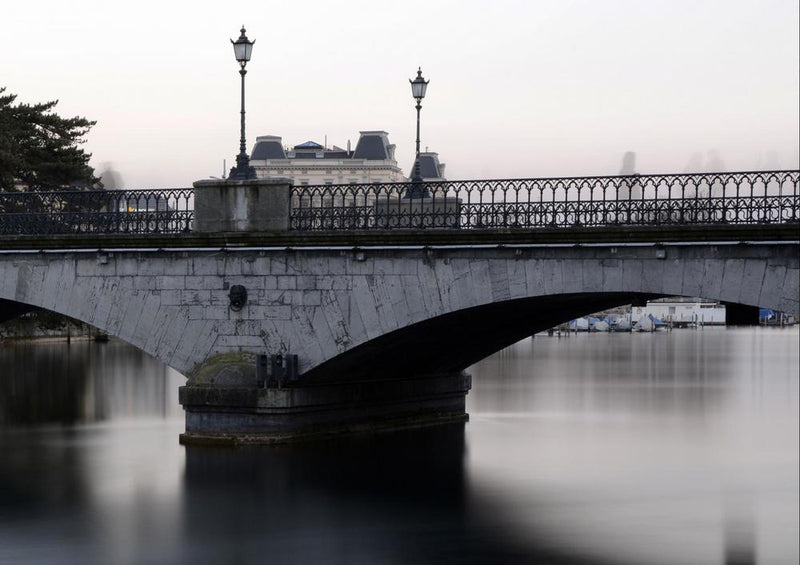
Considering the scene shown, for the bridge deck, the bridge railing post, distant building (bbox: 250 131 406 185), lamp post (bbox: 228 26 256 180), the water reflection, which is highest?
distant building (bbox: 250 131 406 185)

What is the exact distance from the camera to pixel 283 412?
28.8 m

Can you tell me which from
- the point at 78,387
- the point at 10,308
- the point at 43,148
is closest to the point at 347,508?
the point at 10,308

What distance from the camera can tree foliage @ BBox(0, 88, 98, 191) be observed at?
60.1m

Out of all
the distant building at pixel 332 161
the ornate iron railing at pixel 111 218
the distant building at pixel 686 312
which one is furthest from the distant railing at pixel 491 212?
the distant building at pixel 686 312

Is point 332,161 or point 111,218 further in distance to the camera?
point 332,161

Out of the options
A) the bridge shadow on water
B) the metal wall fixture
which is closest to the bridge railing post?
the metal wall fixture

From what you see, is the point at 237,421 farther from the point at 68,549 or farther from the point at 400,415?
the point at 68,549

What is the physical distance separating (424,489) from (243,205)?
7.26 meters

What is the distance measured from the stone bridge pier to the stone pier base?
0.11 feet

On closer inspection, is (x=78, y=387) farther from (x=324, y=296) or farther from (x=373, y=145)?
(x=373, y=145)

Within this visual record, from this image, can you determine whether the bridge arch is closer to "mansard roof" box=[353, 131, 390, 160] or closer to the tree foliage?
the tree foliage

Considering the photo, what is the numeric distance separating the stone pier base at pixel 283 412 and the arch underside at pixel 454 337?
0.39 m

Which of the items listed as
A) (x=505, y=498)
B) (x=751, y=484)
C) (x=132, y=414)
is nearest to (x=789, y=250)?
(x=751, y=484)

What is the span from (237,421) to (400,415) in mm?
5580
